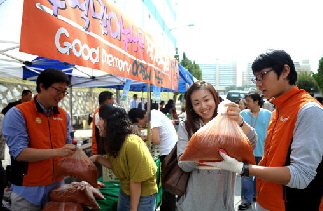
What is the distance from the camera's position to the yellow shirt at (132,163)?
213 centimetres

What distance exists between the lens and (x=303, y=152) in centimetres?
130

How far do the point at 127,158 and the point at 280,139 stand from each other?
1242mm

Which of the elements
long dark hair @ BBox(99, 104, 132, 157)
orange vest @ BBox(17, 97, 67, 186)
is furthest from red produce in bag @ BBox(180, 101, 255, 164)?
orange vest @ BBox(17, 97, 67, 186)

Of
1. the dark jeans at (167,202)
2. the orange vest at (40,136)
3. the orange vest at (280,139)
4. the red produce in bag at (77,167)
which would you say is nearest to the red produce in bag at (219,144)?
the orange vest at (280,139)

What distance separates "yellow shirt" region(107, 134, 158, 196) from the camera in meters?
2.13

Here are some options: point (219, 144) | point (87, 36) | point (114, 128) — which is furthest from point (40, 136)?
point (219, 144)

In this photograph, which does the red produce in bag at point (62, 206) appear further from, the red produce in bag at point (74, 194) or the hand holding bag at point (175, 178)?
the hand holding bag at point (175, 178)

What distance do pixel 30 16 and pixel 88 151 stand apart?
4.35 meters

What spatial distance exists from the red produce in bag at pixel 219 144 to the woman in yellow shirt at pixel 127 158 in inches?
28.4

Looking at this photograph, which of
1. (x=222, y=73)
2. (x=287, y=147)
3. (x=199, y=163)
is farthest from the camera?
(x=222, y=73)

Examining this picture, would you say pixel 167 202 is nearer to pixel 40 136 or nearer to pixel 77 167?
pixel 77 167

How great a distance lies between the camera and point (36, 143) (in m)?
2.01

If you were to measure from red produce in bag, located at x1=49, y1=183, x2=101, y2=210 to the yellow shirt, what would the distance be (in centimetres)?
43

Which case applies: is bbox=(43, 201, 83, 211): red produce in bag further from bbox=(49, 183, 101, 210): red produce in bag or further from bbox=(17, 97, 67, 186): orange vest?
bbox=(17, 97, 67, 186): orange vest
